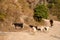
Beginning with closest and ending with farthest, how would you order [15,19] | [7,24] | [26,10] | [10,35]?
[10,35] → [7,24] → [15,19] → [26,10]

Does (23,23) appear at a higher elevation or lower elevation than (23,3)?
lower

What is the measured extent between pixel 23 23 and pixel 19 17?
1368mm

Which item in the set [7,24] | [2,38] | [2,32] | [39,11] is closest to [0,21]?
[7,24]

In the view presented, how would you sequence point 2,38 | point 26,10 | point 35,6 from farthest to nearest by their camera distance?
point 35,6, point 26,10, point 2,38

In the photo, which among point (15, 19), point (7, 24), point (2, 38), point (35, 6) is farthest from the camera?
point (35, 6)

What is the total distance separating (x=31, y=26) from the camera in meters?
28.1

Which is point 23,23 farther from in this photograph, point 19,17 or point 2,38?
point 2,38

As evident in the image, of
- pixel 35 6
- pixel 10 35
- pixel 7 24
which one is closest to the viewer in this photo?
pixel 10 35

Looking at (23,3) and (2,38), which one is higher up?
(23,3)

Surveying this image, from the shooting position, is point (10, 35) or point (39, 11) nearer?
point (10, 35)

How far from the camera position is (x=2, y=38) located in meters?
21.2

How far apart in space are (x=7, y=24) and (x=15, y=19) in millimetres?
2042

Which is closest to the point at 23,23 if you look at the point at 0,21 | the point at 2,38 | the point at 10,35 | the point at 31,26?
the point at 31,26

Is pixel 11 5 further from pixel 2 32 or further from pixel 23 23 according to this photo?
pixel 2 32
